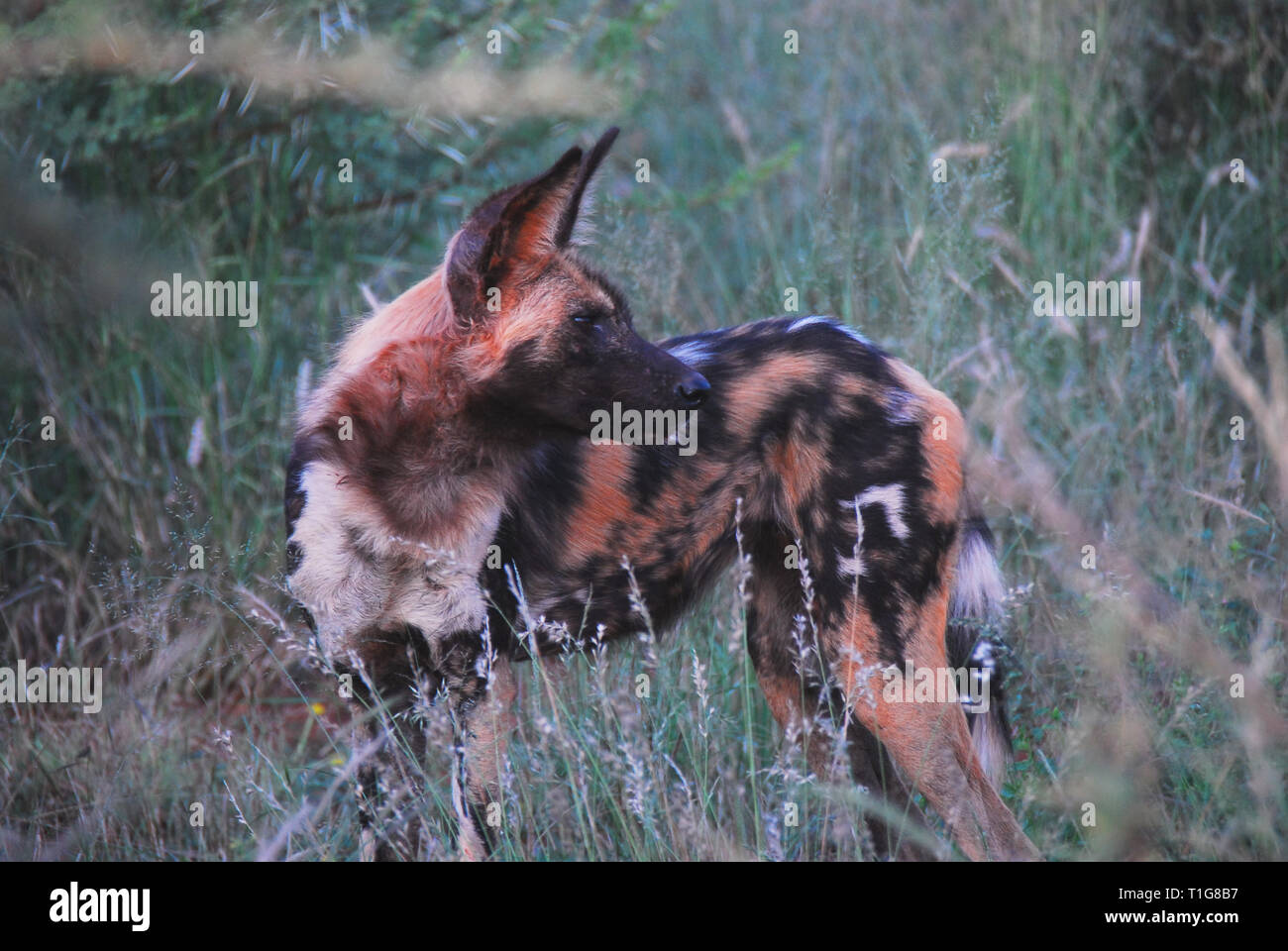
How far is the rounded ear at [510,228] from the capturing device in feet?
10.3

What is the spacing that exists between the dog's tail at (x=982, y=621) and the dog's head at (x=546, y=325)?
950 millimetres

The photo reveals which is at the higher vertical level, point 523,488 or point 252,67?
point 252,67

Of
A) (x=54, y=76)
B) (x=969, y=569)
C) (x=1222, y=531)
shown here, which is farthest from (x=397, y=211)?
(x=1222, y=531)

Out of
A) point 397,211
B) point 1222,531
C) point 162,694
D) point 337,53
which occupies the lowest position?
point 162,694

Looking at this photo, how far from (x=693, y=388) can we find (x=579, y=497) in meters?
0.51

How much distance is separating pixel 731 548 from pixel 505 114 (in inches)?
104

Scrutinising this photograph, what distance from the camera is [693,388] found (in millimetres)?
3145

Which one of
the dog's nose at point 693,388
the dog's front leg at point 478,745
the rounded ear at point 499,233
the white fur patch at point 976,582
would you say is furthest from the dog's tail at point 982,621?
the rounded ear at point 499,233

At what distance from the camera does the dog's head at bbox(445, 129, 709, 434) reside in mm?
3164

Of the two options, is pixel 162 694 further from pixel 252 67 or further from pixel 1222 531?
pixel 1222 531

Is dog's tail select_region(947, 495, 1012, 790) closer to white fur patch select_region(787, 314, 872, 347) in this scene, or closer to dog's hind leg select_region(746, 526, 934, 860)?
dog's hind leg select_region(746, 526, 934, 860)

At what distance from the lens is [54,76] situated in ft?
14.8

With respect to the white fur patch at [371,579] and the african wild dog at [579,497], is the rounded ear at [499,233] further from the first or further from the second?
the white fur patch at [371,579]

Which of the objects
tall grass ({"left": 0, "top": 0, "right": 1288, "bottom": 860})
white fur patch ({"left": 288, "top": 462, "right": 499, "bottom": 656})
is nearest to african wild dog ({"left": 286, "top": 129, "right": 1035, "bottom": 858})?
white fur patch ({"left": 288, "top": 462, "right": 499, "bottom": 656})
